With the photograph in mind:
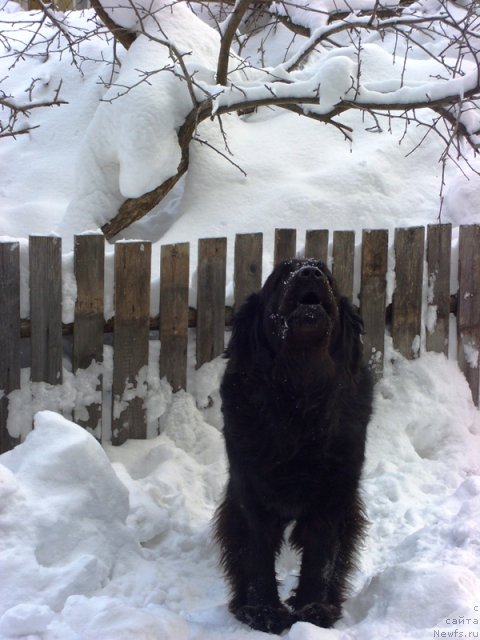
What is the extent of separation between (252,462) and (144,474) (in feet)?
4.34

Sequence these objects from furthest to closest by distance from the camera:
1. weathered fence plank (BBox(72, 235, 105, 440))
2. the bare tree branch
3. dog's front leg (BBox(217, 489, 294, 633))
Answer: the bare tree branch < weathered fence plank (BBox(72, 235, 105, 440)) < dog's front leg (BBox(217, 489, 294, 633))

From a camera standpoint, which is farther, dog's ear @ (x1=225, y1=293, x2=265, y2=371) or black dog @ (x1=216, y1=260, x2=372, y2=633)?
dog's ear @ (x1=225, y1=293, x2=265, y2=371)

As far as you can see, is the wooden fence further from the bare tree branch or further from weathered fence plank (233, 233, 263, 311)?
the bare tree branch

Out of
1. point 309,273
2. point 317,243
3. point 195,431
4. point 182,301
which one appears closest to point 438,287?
point 317,243

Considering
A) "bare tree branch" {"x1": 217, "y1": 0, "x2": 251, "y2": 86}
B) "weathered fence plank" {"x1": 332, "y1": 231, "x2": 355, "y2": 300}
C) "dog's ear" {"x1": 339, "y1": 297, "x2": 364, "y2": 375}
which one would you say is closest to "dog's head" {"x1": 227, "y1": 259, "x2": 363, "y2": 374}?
"dog's ear" {"x1": 339, "y1": 297, "x2": 364, "y2": 375}

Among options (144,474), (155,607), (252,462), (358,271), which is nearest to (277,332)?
(252,462)

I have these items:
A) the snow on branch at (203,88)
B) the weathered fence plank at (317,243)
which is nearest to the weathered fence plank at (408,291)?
the weathered fence plank at (317,243)

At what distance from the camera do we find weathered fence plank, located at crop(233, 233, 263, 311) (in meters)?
4.26

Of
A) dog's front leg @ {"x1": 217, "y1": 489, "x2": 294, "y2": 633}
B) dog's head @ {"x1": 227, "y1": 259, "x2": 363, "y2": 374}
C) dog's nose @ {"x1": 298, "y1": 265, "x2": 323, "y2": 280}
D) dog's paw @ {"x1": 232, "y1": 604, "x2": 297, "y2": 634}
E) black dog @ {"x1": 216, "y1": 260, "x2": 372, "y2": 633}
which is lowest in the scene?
dog's paw @ {"x1": 232, "y1": 604, "x2": 297, "y2": 634}

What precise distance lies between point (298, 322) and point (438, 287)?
2.38 metres

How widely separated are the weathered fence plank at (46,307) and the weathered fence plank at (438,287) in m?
2.32

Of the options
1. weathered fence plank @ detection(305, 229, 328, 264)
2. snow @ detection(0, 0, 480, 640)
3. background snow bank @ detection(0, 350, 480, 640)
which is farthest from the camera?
weathered fence plank @ detection(305, 229, 328, 264)

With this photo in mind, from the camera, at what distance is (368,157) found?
259 inches

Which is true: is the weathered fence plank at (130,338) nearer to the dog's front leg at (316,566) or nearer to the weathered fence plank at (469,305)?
the dog's front leg at (316,566)
